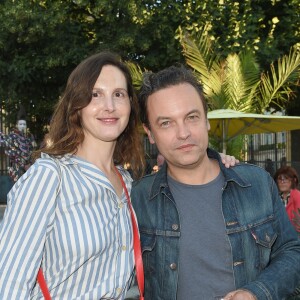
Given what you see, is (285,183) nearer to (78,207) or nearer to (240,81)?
(240,81)

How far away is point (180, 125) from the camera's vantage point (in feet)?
8.48

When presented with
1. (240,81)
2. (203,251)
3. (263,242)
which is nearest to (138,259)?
(203,251)

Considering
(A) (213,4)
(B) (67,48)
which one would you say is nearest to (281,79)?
(A) (213,4)

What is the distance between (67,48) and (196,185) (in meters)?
11.5

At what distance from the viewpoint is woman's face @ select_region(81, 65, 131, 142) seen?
2.61 m

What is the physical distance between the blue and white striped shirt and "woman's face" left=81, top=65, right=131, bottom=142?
0.22 metres

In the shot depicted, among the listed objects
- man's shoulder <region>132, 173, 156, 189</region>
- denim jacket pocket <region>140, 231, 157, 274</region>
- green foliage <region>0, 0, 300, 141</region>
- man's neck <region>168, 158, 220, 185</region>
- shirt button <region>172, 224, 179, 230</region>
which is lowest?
denim jacket pocket <region>140, 231, 157, 274</region>

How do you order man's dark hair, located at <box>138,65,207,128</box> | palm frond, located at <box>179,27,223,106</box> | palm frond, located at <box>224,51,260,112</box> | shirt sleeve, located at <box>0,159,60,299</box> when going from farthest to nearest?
palm frond, located at <box>179,27,223,106</box> < palm frond, located at <box>224,51,260,112</box> < man's dark hair, located at <box>138,65,207,128</box> < shirt sleeve, located at <box>0,159,60,299</box>

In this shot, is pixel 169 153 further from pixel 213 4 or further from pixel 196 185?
pixel 213 4

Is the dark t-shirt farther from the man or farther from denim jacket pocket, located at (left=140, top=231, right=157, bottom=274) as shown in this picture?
denim jacket pocket, located at (left=140, top=231, right=157, bottom=274)

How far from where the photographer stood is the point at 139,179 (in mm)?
2928

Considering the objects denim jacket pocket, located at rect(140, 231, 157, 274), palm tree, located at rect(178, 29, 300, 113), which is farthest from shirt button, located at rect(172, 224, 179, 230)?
palm tree, located at rect(178, 29, 300, 113)

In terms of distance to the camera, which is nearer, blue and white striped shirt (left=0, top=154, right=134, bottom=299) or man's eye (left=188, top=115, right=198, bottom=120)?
blue and white striped shirt (left=0, top=154, right=134, bottom=299)

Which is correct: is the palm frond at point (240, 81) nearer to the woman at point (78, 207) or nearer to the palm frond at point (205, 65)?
the palm frond at point (205, 65)
